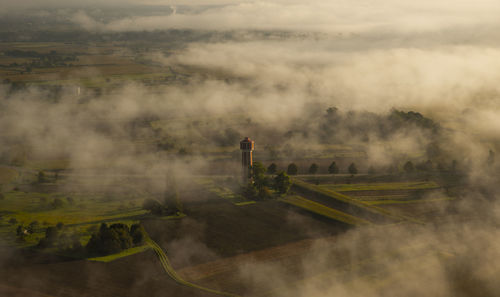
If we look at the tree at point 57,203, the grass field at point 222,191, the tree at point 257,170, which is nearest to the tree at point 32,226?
the tree at point 57,203

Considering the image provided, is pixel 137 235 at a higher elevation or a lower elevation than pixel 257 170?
lower

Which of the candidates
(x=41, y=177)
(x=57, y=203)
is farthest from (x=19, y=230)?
(x=41, y=177)

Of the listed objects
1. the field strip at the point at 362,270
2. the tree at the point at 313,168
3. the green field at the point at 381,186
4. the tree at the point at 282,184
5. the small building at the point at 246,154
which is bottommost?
the field strip at the point at 362,270

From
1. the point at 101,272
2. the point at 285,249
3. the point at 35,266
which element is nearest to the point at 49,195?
the point at 35,266

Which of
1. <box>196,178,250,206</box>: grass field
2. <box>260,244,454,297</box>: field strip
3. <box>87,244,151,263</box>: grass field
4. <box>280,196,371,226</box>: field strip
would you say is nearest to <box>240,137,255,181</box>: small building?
<box>196,178,250,206</box>: grass field

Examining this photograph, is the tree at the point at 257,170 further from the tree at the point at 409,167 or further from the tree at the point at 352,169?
the tree at the point at 409,167

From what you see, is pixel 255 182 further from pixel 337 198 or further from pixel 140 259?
pixel 140 259

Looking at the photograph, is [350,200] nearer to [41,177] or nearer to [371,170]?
[371,170]

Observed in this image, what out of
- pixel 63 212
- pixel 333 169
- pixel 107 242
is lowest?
pixel 107 242
